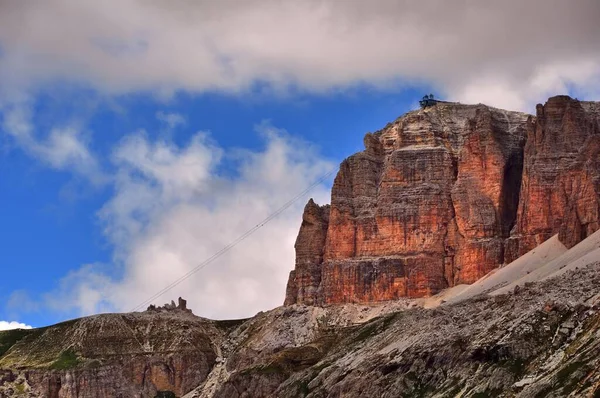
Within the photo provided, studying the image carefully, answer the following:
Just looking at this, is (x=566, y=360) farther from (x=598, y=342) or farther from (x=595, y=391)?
(x=595, y=391)

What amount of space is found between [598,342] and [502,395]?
45.8 ft

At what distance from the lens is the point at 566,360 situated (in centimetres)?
19638

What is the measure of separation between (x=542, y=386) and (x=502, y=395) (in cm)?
924

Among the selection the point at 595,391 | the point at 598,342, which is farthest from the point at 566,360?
the point at 595,391

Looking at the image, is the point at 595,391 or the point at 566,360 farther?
the point at 566,360

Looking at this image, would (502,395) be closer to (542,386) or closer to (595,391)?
(542,386)

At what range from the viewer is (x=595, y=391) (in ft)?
583

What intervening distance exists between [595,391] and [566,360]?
61.7ft

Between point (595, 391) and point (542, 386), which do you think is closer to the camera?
point (595, 391)

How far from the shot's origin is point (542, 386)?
627 feet

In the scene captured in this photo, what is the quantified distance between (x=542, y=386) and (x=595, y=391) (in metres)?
13.9

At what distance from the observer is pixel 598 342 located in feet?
634

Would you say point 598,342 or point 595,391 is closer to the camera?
point 595,391

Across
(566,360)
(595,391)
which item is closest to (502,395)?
(566,360)
